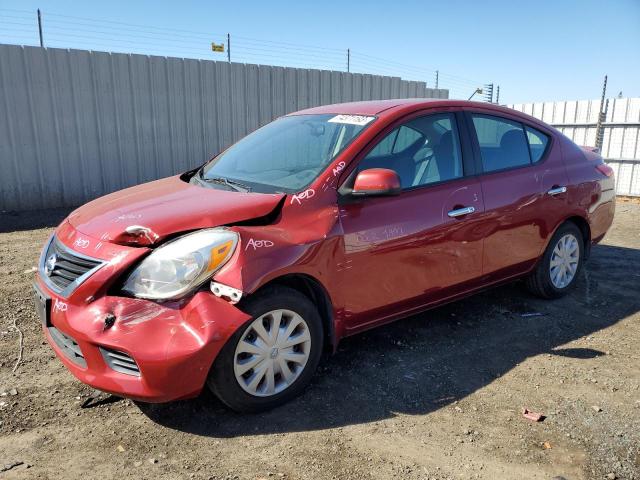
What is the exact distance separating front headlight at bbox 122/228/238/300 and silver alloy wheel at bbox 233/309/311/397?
37 centimetres

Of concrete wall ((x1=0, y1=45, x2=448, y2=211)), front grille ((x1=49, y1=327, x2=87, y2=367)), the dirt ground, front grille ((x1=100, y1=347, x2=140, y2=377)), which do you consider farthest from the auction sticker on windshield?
concrete wall ((x1=0, y1=45, x2=448, y2=211))

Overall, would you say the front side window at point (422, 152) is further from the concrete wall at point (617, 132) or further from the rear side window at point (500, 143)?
the concrete wall at point (617, 132)

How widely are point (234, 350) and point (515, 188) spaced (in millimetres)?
2596

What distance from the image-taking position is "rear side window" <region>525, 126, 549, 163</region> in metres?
4.39

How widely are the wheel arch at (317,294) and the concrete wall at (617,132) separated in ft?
36.2

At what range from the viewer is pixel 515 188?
4059mm

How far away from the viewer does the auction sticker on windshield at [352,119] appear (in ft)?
11.4

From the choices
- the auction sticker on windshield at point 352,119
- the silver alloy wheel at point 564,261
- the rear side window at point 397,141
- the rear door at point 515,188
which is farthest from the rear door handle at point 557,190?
the auction sticker on windshield at point 352,119

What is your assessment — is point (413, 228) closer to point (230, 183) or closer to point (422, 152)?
point (422, 152)

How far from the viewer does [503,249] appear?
4.04 metres

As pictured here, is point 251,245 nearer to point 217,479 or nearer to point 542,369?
point 217,479

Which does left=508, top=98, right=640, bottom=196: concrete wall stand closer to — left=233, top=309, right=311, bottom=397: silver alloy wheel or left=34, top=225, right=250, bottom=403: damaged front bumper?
left=233, top=309, right=311, bottom=397: silver alloy wheel

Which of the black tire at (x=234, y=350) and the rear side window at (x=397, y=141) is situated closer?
the black tire at (x=234, y=350)

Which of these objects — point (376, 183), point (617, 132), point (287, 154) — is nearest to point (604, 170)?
point (376, 183)
